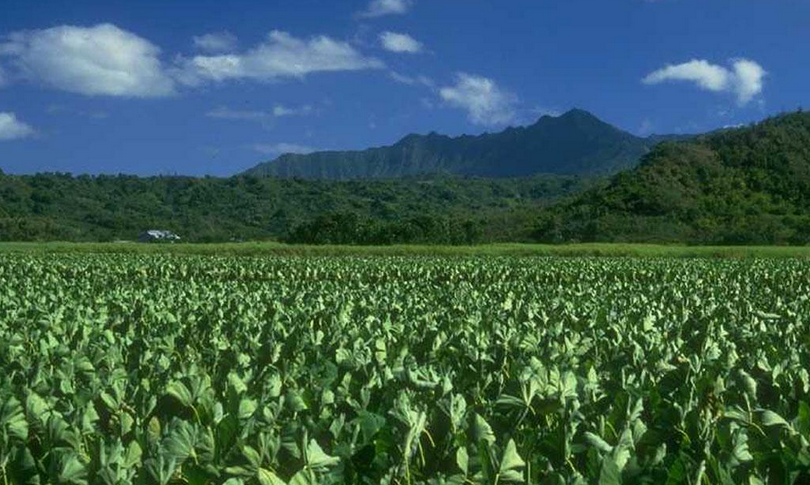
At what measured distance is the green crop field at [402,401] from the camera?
10.1 ft

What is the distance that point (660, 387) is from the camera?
4910 mm

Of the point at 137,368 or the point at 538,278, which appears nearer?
the point at 137,368

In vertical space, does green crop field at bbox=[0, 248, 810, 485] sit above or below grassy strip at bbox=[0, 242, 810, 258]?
above

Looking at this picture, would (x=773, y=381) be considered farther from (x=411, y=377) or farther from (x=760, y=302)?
(x=760, y=302)

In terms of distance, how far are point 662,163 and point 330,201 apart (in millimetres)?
68387

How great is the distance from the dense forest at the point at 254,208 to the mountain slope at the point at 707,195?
309 inches

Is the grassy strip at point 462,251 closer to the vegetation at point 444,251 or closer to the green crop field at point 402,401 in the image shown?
the vegetation at point 444,251

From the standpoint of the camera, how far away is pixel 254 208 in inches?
5768

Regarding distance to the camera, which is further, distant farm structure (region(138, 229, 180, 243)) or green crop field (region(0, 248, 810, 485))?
distant farm structure (region(138, 229, 180, 243))

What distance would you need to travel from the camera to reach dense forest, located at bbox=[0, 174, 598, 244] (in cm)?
8275

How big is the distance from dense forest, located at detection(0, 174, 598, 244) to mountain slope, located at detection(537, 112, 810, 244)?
25.7ft

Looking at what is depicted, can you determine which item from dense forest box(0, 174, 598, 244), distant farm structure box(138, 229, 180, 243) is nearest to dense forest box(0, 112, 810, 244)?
dense forest box(0, 174, 598, 244)

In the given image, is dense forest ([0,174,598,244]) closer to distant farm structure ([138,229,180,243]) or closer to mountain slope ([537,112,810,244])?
distant farm structure ([138,229,180,243])

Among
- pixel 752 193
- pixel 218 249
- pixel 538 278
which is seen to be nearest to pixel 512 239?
pixel 752 193
